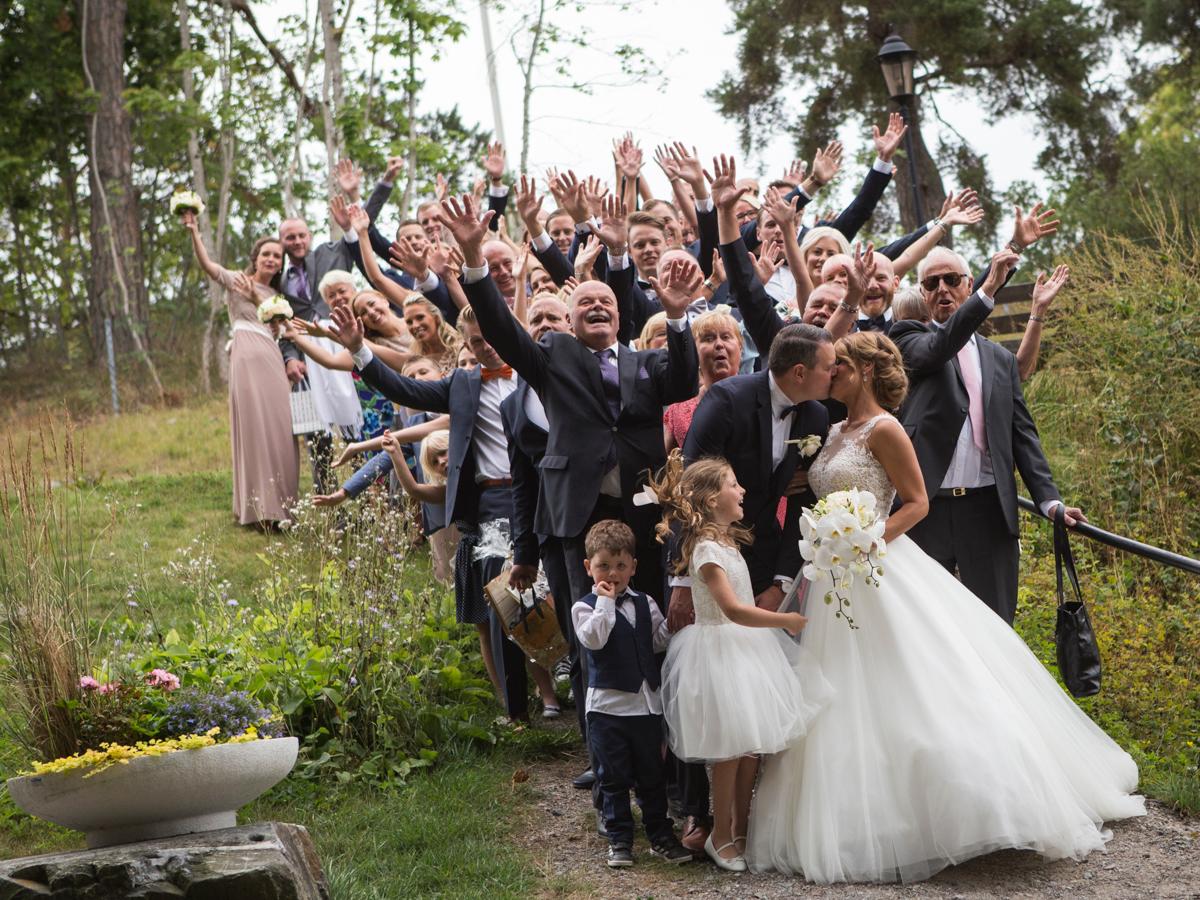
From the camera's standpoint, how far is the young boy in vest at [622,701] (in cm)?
525

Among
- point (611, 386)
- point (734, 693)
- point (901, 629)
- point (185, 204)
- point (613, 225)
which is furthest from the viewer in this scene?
point (185, 204)

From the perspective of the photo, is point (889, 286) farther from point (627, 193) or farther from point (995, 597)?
point (627, 193)

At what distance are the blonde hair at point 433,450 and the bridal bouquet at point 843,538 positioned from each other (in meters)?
2.91

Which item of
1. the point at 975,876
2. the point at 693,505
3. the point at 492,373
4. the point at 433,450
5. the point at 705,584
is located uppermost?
the point at 492,373

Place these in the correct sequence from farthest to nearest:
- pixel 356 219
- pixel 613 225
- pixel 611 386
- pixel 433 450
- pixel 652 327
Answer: pixel 356 219, pixel 433 450, pixel 613 225, pixel 652 327, pixel 611 386

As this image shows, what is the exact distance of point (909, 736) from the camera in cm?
488

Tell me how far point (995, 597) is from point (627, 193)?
346cm

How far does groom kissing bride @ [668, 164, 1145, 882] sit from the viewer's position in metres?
4.81

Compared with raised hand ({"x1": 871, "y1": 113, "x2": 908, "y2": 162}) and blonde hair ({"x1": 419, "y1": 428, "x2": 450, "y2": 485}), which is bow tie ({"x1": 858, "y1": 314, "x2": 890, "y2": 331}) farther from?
blonde hair ({"x1": 419, "y1": 428, "x2": 450, "y2": 485})

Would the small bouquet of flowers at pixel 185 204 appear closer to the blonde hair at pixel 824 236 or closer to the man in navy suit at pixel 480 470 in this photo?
the man in navy suit at pixel 480 470

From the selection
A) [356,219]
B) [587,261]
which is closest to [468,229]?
[587,261]

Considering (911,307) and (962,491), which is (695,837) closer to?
(962,491)

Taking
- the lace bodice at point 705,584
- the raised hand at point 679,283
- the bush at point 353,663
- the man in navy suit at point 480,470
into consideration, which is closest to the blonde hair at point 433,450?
the bush at point 353,663

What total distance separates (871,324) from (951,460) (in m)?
0.88
